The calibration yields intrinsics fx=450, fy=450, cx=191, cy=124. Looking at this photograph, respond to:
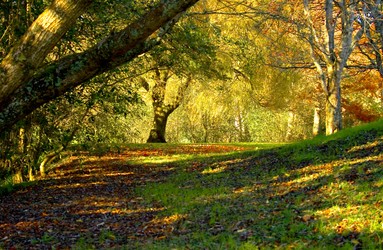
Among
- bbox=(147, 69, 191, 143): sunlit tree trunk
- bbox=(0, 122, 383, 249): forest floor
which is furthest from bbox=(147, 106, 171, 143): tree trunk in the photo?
bbox=(0, 122, 383, 249): forest floor

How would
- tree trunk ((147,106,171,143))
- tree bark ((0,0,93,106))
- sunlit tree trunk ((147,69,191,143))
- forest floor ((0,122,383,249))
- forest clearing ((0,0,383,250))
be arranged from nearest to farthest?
tree bark ((0,0,93,106)) → forest clearing ((0,0,383,250)) → forest floor ((0,122,383,249)) → sunlit tree trunk ((147,69,191,143)) → tree trunk ((147,106,171,143))

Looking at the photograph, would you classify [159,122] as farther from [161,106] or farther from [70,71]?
[70,71]

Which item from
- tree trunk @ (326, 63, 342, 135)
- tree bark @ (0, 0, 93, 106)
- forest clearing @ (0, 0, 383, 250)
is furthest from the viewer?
tree trunk @ (326, 63, 342, 135)

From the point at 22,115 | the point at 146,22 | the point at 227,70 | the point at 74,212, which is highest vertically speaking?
the point at 227,70

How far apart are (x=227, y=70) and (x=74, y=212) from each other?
1363cm

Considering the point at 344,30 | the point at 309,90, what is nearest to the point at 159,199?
the point at 344,30

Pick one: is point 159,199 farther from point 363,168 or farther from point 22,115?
point 22,115

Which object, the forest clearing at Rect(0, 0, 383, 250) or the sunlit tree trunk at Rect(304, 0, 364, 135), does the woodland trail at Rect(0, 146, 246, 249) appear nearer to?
the forest clearing at Rect(0, 0, 383, 250)

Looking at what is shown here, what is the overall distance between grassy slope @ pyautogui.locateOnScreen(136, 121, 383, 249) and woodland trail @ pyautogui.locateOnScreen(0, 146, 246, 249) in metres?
0.45

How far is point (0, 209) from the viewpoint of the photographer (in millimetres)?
10125

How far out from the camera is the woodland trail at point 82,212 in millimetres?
7285

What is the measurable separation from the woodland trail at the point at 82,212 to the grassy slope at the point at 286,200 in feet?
1.48

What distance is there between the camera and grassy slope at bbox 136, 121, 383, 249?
5996 millimetres

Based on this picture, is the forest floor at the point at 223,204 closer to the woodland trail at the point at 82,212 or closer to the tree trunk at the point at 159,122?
the woodland trail at the point at 82,212
